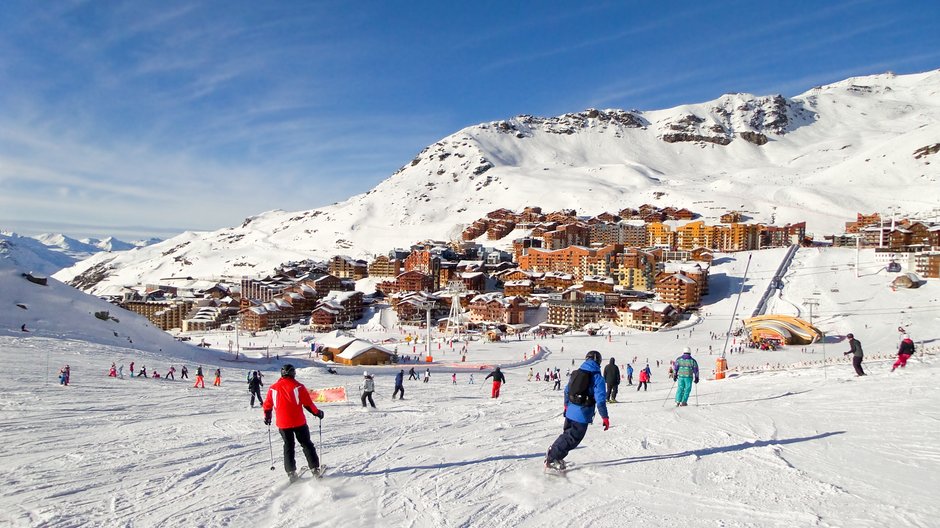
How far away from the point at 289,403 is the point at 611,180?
141 m

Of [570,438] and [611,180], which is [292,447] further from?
[611,180]

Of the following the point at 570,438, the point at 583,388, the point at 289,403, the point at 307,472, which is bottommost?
the point at 307,472

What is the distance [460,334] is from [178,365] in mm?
31808

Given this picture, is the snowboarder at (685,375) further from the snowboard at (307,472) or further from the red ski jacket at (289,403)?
the red ski jacket at (289,403)

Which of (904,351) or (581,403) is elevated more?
(581,403)

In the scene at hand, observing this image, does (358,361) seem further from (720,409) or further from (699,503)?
(699,503)

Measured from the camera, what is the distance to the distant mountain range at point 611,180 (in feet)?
363

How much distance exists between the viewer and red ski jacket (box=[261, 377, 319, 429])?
445 cm

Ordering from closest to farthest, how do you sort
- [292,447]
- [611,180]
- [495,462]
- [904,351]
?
[292,447]
[495,462]
[904,351]
[611,180]

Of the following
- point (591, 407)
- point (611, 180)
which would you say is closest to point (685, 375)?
point (591, 407)

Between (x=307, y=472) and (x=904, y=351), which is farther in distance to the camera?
(x=904, y=351)

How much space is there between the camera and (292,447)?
438 cm

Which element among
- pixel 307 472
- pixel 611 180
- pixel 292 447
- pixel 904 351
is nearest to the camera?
pixel 292 447

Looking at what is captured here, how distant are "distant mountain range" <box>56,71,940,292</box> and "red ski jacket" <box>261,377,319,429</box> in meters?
100.0
